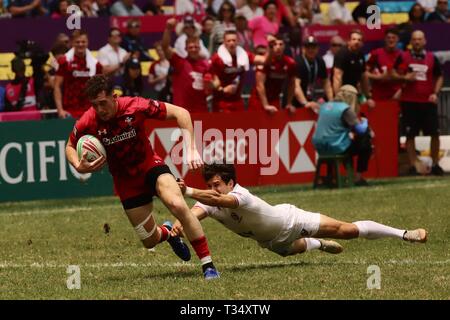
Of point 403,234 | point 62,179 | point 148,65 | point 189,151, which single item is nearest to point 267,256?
point 403,234

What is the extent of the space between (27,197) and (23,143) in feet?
2.39

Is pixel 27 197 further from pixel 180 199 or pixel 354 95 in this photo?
pixel 180 199

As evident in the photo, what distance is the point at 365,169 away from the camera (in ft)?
60.2

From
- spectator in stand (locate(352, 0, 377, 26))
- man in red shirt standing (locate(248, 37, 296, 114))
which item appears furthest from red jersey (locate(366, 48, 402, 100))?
spectator in stand (locate(352, 0, 377, 26))

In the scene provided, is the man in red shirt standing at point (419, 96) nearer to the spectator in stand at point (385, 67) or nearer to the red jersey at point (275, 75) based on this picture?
the spectator in stand at point (385, 67)

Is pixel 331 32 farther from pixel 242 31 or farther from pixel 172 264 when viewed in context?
pixel 172 264

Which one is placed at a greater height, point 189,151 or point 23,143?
point 189,151

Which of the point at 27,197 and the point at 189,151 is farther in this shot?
the point at 27,197

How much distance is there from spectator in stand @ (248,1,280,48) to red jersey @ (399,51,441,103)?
2742mm

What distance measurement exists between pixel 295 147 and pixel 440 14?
22.3ft

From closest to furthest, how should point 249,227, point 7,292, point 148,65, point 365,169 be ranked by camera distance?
point 7,292 → point 249,227 → point 365,169 → point 148,65

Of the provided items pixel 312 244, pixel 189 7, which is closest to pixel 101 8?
pixel 189 7

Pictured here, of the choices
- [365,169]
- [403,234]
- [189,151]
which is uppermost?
[189,151]

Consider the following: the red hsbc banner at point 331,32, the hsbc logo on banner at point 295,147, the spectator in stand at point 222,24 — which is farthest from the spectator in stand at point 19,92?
the red hsbc banner at point 331,32
